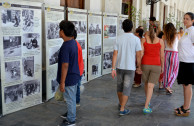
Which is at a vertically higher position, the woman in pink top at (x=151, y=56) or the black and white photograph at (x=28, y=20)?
the black and white photograph at (x=28, y=20)

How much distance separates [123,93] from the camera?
4.11 m

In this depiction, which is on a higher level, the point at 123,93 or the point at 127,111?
the point at 123,93

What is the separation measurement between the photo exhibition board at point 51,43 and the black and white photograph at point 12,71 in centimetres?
75

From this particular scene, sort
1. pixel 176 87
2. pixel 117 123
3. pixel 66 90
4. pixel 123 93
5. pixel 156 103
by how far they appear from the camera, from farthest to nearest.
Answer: pixel 176 87
pixel 156 103
pixel 123 93
pixel 117 123
pixel 66 90

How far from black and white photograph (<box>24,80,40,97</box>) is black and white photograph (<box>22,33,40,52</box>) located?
25.2 inches

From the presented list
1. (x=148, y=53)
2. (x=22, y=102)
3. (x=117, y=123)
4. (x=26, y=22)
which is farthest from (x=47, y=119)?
(x=148, y=53)

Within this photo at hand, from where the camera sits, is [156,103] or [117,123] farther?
[156,103]

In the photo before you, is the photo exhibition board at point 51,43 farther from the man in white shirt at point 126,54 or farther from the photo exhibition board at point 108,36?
the photo exhibition board at point 108,36

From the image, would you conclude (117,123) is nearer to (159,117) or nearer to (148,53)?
(159,117)

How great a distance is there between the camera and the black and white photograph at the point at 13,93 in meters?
4.07

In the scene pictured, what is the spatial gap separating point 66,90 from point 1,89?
121 centimetres

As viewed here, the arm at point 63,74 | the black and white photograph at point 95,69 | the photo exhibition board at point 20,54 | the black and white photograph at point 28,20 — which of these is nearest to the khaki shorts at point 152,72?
the arm at point 63,74

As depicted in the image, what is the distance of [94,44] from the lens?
6961mm

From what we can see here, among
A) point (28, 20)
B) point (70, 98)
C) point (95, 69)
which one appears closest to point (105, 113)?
point (70, 98)
